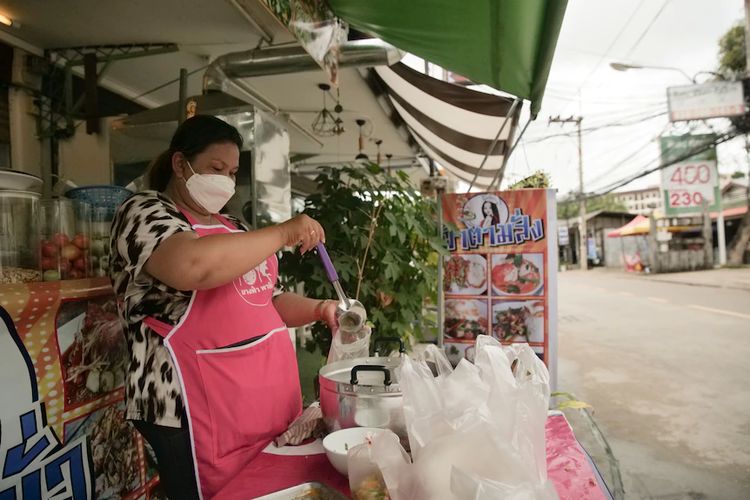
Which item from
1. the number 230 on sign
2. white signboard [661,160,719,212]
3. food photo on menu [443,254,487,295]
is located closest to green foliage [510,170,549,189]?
food photo on menu [443,254,487,295]

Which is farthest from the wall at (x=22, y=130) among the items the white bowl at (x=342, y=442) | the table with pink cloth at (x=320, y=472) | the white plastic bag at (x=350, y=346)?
the white bowl at (x=342, y=442)

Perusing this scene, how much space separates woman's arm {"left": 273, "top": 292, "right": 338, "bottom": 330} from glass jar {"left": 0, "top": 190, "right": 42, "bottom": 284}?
829 mm

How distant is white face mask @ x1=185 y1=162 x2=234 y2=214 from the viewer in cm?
137

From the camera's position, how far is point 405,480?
77cm

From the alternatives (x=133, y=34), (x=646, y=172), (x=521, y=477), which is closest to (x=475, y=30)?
(x=521, y=477)

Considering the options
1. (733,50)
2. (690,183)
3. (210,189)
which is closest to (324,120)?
(210,189)

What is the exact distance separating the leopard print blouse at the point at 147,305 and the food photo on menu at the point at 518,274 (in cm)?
262

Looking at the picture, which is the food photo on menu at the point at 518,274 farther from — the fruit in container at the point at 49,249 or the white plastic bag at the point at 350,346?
the fruit in container at the point at 49,249

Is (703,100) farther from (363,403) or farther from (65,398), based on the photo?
(65,398)

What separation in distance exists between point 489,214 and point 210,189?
2445 millimetres

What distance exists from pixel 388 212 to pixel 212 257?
1928mm

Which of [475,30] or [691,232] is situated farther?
[691,232]

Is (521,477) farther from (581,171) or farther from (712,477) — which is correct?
(581,171)

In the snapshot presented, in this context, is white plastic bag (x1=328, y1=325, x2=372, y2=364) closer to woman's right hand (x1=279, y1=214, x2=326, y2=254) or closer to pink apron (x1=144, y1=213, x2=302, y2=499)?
pink apron (x1=144, y1=213, x2=302, y2=499)
